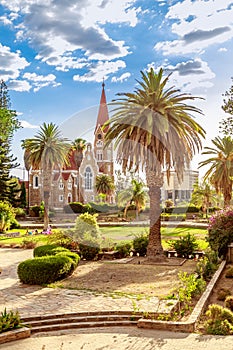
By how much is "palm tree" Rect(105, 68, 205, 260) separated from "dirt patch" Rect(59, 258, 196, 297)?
4.98 feet

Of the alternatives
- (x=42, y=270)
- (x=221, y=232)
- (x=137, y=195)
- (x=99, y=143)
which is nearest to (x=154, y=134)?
→ (x=221, y=232)

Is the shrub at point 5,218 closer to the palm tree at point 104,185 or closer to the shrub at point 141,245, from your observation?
the shrub at point 141,245

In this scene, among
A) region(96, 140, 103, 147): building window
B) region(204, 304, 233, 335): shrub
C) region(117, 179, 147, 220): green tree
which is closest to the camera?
region(204, 304, 233, 335): shrub

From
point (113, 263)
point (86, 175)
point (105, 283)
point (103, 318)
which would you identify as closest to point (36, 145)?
point (113, 263)

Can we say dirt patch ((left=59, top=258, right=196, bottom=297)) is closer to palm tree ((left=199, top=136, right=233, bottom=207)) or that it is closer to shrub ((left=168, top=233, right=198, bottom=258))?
shrub ((left=168, top=233, right=198, bottom=258))

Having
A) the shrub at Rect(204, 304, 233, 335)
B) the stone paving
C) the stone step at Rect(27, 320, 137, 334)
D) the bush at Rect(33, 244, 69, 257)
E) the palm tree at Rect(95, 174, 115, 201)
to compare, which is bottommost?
the stone step at Rect(27, 320, 137, 334)

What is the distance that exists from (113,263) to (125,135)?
5.47m

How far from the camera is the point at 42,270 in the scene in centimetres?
1248

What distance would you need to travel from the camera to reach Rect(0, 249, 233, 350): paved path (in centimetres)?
739

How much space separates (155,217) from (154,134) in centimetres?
356

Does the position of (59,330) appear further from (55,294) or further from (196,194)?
(196,194)

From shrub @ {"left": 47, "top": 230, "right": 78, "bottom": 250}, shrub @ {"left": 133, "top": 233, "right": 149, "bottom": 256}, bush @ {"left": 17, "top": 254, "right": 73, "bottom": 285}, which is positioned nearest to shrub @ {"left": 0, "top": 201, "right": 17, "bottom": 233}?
shrub @ {"left": 47, "top": 230, "right": 78, "bottom": 250}

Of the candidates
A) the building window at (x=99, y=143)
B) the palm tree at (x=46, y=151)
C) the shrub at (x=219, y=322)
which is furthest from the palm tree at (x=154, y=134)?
the building window at (x=99, y=143)

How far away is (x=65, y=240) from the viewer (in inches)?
738
